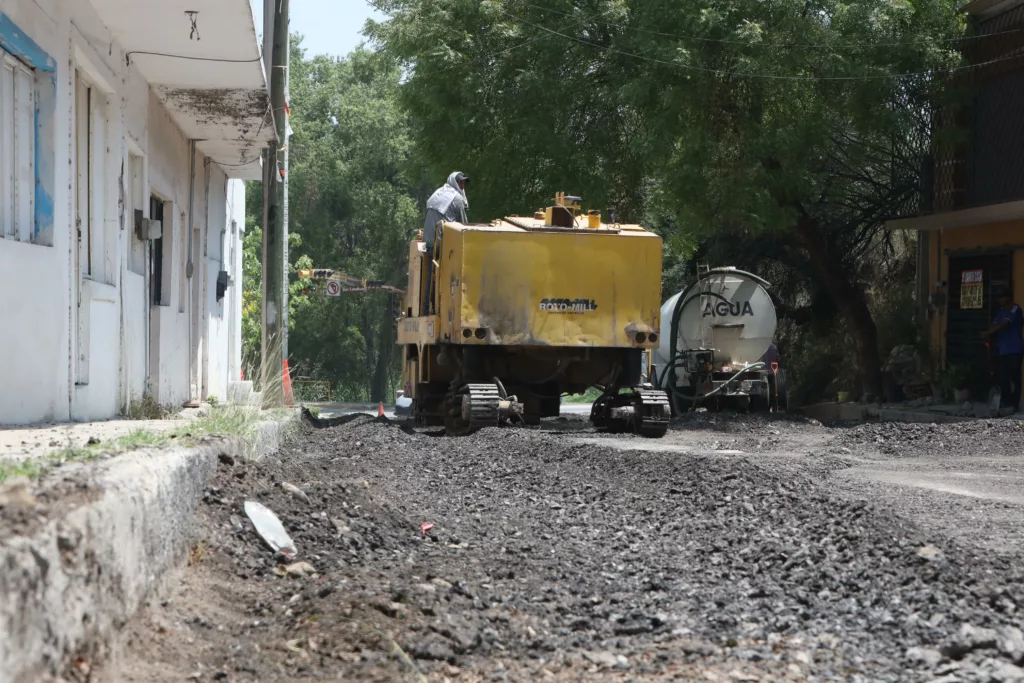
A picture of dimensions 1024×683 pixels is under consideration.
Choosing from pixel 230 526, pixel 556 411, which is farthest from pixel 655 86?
pixel 230 526

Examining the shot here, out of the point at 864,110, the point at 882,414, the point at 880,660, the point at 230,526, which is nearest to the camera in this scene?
the point at 880,660

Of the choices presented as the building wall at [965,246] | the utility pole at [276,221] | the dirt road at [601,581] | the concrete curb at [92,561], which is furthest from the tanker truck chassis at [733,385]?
the concrete curb at [92,561]

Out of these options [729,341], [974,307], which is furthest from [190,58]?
[974,307]

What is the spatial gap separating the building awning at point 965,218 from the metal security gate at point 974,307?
0.70 meters

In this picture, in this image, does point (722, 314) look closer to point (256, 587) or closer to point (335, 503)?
point (335, 503)

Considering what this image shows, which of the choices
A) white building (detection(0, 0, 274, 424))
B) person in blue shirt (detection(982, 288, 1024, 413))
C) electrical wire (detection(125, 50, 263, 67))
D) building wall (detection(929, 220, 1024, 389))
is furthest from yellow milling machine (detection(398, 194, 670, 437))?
building wall (detection(929, 220, 1024, 389))

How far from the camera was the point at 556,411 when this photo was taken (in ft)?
52.6

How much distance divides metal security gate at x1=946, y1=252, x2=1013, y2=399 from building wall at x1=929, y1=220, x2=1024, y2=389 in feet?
0.49

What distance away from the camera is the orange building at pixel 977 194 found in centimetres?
1966

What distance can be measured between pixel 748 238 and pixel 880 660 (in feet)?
73.3

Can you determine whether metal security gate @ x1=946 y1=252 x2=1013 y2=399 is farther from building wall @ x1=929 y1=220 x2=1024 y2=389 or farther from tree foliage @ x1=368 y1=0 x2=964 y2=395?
tree foliage @ x1=368 y1=0 x2=964 y2=395

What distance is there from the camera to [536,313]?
46.8 feet

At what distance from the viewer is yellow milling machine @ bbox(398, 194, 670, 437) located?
45.9 feet

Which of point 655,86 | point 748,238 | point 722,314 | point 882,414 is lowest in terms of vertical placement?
point 882,414
